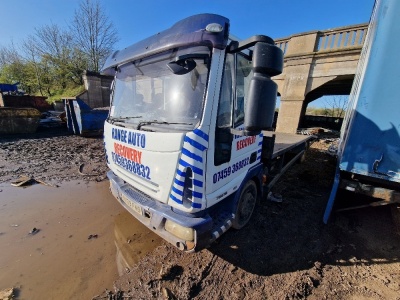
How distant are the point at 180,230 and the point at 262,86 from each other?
61.6 inches

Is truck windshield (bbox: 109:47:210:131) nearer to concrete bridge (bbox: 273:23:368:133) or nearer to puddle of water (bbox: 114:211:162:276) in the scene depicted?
puddle of water (bbox: 114:211:162:276)

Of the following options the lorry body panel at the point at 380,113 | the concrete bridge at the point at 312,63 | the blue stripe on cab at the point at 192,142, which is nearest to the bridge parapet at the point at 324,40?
the concrete bridge at the point at 312,63

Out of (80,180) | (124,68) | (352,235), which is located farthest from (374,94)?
(80,180)

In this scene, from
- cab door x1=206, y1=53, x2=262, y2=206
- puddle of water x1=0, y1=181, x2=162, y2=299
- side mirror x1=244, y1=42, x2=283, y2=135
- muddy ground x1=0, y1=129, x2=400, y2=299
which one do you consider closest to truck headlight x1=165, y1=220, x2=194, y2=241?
cab door x1=206, y1=53, x2=262, y2=206

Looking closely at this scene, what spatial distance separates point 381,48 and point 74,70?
25.8 metres

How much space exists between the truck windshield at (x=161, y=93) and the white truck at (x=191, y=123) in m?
0.01

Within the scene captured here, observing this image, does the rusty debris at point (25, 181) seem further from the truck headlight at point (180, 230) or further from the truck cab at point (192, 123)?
the truck headlight at point (180, 230)

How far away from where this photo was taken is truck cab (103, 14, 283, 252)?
1.67 m

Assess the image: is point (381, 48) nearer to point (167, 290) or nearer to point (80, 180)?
point (167, 290)

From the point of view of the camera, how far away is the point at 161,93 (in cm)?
210

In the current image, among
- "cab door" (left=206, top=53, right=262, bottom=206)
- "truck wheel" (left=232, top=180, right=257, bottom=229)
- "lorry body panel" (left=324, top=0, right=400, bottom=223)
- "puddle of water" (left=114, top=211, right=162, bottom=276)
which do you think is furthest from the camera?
"truck wheel" (left=232, top=180, right=257, bottom=229)

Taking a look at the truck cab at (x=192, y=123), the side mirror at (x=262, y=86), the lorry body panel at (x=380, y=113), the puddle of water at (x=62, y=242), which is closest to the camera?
the side mirror at (x=262, y=86)

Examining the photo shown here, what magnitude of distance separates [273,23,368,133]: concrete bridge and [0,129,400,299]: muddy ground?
7056 mm

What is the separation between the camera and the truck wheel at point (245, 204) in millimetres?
2627
